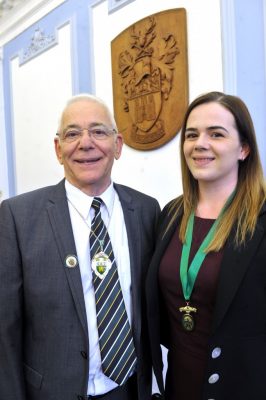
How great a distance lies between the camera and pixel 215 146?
4.93 feet

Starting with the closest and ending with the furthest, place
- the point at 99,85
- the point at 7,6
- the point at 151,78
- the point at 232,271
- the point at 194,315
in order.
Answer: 1. the point at 232,271
2. the point at 194,315
3. the point at 151,78
4. the point at 99,85
5. the point at 7,6

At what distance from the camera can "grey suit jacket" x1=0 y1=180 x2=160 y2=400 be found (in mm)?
1409

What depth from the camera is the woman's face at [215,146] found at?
59.1 inches

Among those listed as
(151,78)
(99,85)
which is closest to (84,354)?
(151,78)

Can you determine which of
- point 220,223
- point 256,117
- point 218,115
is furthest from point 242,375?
point 256,117

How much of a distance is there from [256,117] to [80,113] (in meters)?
1.35

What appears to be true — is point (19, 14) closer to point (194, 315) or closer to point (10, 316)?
point (10, 316)

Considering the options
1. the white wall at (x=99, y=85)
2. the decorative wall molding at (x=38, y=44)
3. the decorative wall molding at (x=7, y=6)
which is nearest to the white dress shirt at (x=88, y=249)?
the white wall at (x=99, y=85)

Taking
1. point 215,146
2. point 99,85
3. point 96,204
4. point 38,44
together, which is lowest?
point 96,204

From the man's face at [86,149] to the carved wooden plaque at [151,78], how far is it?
4.52 ft

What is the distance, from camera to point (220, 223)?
149 cm

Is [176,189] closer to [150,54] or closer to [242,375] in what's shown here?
[150,54]

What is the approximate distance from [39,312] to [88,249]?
0.93 feet

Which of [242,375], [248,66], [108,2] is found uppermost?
[108,2]
